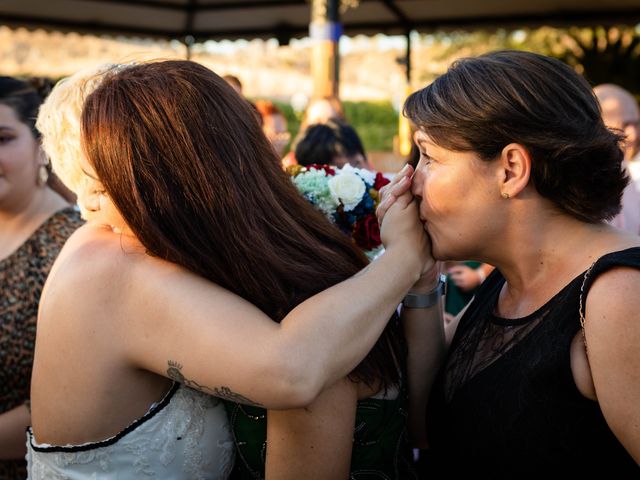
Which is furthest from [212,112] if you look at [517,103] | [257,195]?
[517,103]

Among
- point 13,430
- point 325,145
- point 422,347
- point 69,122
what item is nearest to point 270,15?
point 325,145

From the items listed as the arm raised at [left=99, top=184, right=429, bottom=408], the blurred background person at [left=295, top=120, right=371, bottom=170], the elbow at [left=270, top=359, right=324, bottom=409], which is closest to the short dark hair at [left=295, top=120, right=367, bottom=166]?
the blurred background person at [left=295, top=120, right=371, bottom=170]

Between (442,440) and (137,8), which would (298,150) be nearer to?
(442,440)

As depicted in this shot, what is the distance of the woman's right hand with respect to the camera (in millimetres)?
1896

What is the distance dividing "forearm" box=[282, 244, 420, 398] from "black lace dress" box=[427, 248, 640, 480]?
0.38 m

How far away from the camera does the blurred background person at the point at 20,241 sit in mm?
2682

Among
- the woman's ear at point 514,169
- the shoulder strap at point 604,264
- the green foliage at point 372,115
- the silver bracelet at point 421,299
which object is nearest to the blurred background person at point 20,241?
the silver bracelet at point 421,299

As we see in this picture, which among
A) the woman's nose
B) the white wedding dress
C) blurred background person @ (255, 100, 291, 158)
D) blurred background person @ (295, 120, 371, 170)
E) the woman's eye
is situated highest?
the woman's eye

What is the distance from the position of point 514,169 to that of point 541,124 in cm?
14

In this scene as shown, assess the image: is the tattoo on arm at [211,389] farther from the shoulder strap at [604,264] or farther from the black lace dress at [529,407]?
the shoulder strap at [604,264]

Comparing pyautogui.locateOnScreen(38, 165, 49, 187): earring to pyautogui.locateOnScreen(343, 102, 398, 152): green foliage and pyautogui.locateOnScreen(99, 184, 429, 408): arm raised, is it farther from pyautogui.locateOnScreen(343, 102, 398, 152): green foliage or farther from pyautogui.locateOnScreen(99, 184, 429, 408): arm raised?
pyautogui.locateOnScreen(343, 102, 398, 152): green foliage

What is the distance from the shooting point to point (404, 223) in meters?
1.94

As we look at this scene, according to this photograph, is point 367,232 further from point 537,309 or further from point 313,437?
point 313,437

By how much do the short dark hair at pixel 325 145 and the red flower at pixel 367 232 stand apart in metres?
1.62
